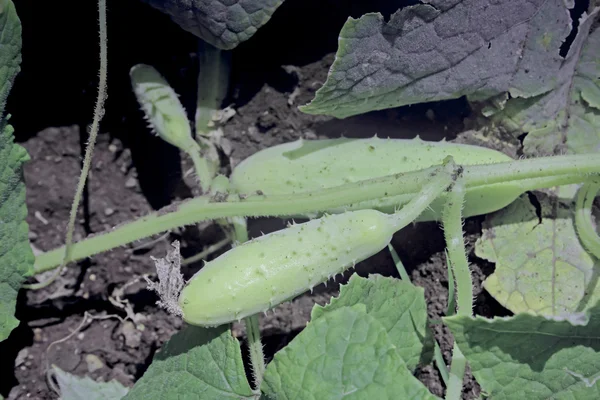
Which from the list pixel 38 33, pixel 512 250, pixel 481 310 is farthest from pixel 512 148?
pixel 38 33

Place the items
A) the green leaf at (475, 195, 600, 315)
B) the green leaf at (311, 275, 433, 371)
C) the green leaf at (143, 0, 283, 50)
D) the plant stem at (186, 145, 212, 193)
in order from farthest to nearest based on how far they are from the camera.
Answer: the green leaf at (475, 195, 600, 315) → the plant stem at (186, 145, 212, 193) → the green leaf at (143, 0, 283, 50) → the green leaf at (311, 275, 433, 371)

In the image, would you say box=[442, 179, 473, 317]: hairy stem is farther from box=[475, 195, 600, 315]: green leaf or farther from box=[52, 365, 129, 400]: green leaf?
box=[52, 365, 129, 400]: green leaf

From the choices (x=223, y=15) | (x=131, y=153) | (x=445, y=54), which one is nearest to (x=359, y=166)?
(x=445, y=54)

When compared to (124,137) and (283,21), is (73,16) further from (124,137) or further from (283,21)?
(283,21)

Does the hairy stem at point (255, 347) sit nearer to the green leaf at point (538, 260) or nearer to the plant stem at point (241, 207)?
the plant stem at point (241, 207)

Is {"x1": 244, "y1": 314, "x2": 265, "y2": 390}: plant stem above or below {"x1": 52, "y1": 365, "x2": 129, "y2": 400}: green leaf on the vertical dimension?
above

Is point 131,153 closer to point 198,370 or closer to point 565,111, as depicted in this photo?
point 198,370

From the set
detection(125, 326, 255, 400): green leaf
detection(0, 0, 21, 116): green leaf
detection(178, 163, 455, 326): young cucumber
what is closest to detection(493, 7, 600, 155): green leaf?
detection(178, 163, 455, 326): young cucumber
